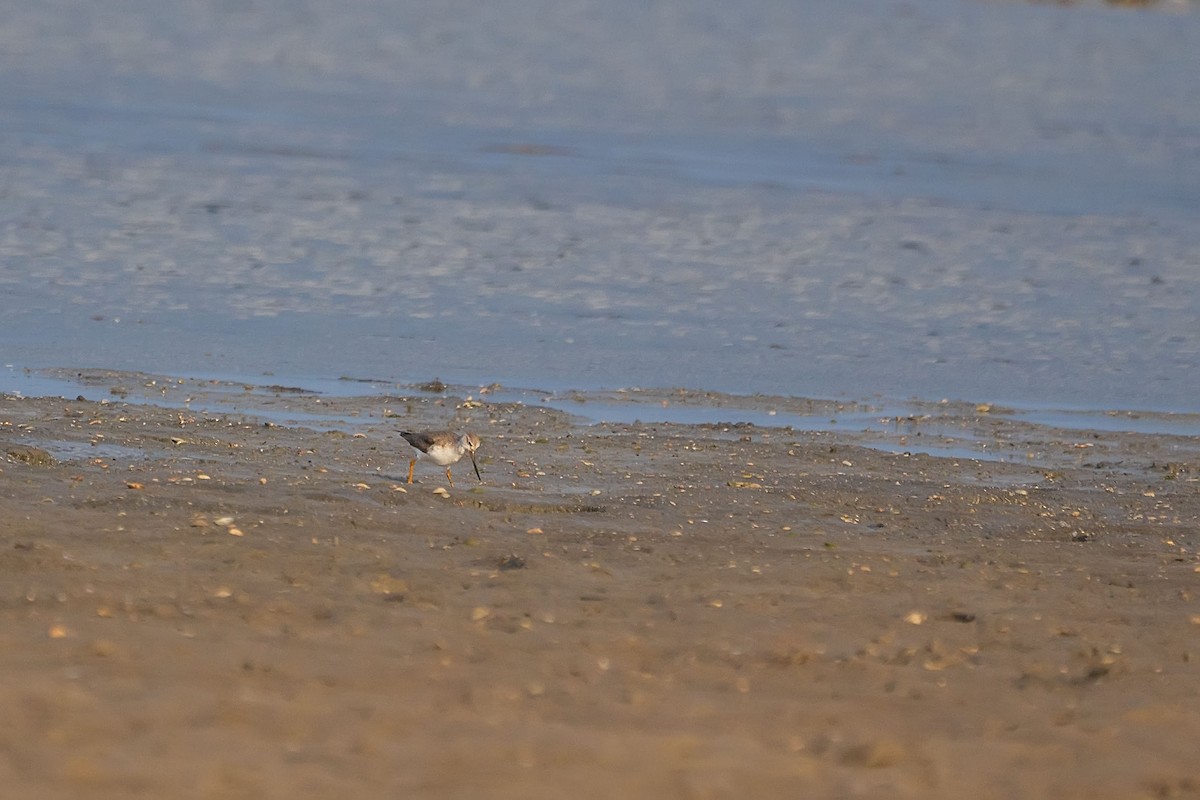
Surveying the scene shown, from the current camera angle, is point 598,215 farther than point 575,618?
Yes

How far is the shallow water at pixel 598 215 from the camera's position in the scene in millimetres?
11719

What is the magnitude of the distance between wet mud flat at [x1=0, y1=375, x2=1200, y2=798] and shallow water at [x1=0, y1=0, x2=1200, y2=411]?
2369 millimetres

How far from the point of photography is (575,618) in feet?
20.2

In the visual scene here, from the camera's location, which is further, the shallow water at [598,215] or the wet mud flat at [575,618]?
the shallow water at [598,215]

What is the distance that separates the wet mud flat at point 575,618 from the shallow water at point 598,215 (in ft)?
7.77

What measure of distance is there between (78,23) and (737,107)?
40.5 ft

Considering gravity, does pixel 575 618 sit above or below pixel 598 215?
below

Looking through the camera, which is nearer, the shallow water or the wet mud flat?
the wet mud flat

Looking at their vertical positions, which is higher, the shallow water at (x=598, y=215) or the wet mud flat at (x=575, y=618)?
the shallow water at (x=598, y=215)

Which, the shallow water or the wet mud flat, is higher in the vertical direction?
the shallow water

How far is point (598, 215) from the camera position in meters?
16.5

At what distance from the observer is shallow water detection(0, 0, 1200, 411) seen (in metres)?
11.7

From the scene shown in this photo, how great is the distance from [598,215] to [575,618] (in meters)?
10.6

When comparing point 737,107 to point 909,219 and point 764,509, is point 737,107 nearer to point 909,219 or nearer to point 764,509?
point 909,219
